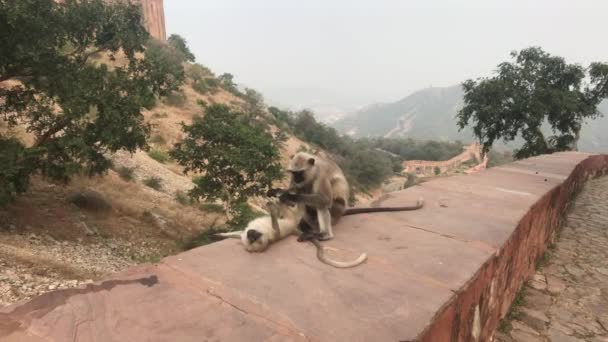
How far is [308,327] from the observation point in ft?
5.51

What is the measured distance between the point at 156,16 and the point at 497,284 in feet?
195

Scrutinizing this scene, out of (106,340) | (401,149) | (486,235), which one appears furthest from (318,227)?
(401,149)

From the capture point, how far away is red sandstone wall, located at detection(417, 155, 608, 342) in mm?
1951

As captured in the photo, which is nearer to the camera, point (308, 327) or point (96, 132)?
point (308, 327)

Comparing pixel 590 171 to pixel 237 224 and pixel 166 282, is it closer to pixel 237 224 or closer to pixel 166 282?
pixel 237 224

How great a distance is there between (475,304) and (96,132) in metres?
9.36

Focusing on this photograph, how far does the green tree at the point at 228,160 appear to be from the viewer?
1148 cm

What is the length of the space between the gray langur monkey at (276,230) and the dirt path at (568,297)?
147 centimetres

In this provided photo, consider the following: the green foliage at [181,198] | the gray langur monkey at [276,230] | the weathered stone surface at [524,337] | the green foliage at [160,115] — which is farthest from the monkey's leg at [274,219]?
the green foliage at [160,115]

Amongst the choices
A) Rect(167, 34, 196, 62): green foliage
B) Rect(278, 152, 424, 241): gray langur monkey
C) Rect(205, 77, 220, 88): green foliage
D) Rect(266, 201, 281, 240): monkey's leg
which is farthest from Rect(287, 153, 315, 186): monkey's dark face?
Rect(167, 34, 196, 62): green foliage

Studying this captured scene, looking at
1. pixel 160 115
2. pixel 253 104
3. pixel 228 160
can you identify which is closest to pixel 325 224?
pixel 228 160

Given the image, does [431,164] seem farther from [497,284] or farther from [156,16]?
[497,284]

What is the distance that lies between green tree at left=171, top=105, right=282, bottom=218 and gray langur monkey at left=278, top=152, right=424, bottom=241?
7711mm

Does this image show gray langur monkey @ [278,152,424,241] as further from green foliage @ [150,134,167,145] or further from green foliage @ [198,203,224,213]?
green foliage @ [150,134,167,145]
